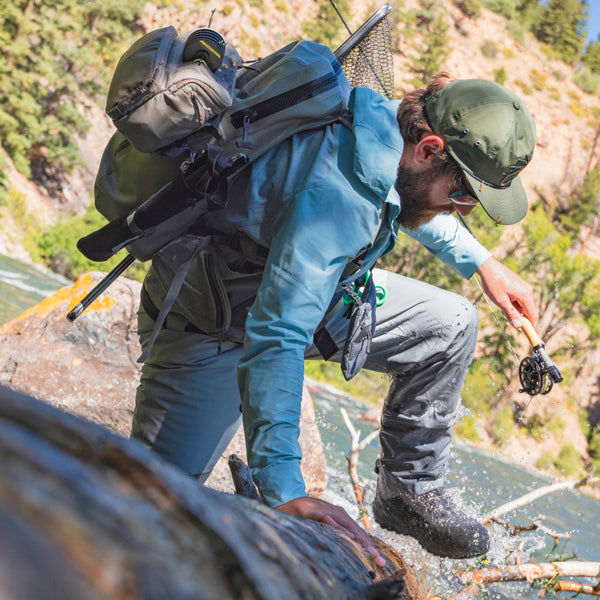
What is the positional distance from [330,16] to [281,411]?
156 ft

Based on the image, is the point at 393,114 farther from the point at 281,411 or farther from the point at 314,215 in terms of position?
the point at 281,411

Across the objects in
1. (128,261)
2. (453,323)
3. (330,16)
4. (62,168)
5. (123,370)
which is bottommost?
(62,168)

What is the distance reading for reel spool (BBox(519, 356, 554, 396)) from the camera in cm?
326

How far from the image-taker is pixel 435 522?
9.46 ft

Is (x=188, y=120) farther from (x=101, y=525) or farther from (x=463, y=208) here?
(x=101, y=525)

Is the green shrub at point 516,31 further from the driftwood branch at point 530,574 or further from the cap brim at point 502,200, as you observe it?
the cap brim at point 502,200

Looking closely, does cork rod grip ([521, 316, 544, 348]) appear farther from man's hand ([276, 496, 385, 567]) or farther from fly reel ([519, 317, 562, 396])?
man's hand ([276, 496, 385, 567])

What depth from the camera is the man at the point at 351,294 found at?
6.36 feet

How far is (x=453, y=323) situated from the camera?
309 centimetres

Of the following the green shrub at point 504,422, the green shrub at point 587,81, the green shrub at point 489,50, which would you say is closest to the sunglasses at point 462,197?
the green shrub at point 504,422

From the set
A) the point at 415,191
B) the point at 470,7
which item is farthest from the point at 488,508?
the point at 470,7

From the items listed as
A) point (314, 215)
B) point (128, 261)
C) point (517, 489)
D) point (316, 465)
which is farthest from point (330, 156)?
point (517, 489)

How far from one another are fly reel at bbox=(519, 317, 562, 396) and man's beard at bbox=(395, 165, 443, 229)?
0.80 meters

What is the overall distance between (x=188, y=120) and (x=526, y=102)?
5759 centimetres
